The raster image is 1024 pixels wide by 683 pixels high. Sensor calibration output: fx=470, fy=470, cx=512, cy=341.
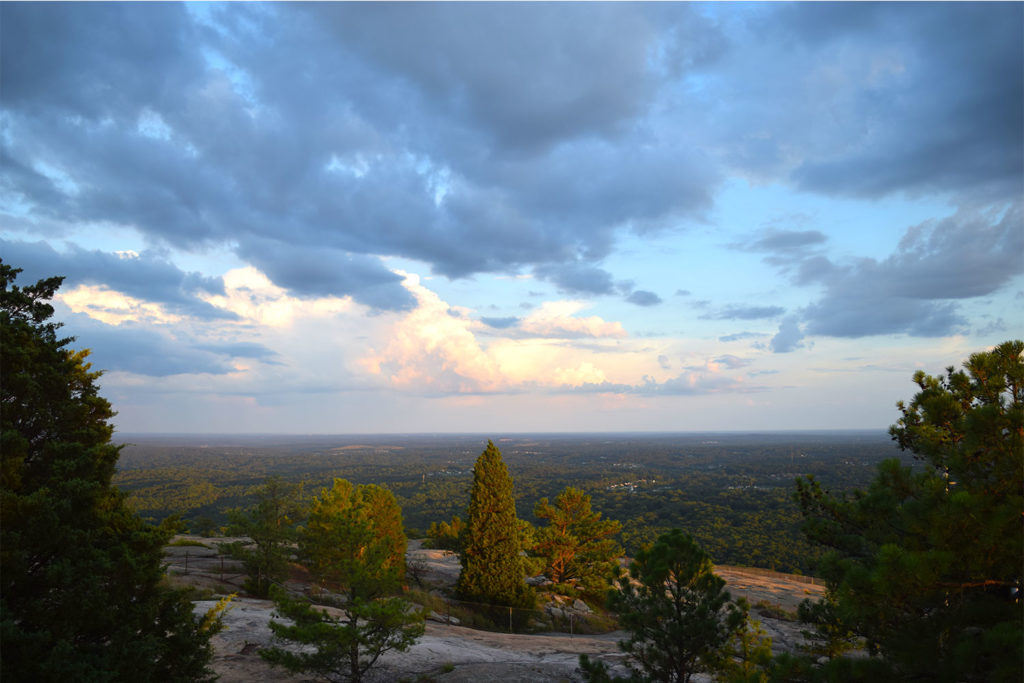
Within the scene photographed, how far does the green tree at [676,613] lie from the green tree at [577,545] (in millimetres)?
19792

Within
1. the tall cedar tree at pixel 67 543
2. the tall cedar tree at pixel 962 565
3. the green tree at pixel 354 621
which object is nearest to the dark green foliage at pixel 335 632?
the green tree at pixel 354 621

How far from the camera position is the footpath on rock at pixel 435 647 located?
43.1ft

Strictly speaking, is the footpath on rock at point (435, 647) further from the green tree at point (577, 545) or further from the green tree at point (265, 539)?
the green tree at point (577, 545)

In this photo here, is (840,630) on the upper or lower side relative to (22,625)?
Result: lower

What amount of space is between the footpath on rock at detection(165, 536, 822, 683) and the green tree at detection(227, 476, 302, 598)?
122 centimetres

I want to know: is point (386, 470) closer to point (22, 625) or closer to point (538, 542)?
point (538, 542)

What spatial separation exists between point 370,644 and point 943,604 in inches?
435

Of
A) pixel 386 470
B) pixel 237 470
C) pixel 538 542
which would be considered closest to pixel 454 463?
pixel 386 470

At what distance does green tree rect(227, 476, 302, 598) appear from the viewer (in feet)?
71.7

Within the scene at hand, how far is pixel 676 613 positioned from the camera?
9.55 meters

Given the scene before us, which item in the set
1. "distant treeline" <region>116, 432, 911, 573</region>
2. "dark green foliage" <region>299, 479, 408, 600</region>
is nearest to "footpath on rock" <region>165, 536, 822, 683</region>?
"dark green foliage" <region>299, 479, 408, 600</region>

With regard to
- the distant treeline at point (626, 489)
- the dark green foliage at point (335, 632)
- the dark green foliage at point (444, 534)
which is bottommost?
the distant treeline at point (626, 489)

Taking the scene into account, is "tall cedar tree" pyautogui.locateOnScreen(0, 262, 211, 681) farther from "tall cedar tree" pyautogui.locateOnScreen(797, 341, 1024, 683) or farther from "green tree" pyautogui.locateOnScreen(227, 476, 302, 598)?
"green tree" pyautogui.locateOnScreen(227, 476, 302, 598)

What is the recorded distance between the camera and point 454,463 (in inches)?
7539
